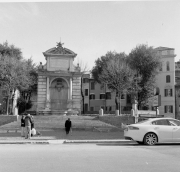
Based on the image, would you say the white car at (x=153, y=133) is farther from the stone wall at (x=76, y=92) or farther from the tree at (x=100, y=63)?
the tree at (x=100, y=63)

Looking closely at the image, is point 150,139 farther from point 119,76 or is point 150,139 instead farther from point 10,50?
point 10,50

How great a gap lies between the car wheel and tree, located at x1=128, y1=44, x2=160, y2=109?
3790 cm

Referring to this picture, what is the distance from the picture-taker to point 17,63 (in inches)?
1832

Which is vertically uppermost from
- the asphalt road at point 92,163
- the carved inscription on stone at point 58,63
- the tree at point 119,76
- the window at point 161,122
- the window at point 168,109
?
the carved inscription on stone at point 58,63

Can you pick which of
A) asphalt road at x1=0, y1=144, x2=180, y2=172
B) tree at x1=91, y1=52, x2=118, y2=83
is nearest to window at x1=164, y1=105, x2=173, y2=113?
tree at x1=91, y1=52, x2=118, y2=83

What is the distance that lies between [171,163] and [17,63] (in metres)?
39.6

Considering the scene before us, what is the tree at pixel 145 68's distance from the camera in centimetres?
5356

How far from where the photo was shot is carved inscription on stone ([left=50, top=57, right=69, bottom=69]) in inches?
1852

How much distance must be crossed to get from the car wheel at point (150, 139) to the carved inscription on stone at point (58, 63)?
32658 mm

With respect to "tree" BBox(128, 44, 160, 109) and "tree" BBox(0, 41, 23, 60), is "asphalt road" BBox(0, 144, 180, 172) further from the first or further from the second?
"tree" BBox(0, 41, 23, 60)

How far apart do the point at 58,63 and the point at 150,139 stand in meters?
32.9

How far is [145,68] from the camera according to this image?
53.8 metres

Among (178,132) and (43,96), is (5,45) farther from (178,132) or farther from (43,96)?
(178,132)

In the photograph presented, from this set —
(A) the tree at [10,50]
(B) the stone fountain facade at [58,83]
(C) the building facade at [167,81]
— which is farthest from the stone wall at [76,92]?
(C) the building facade at [167,81]
